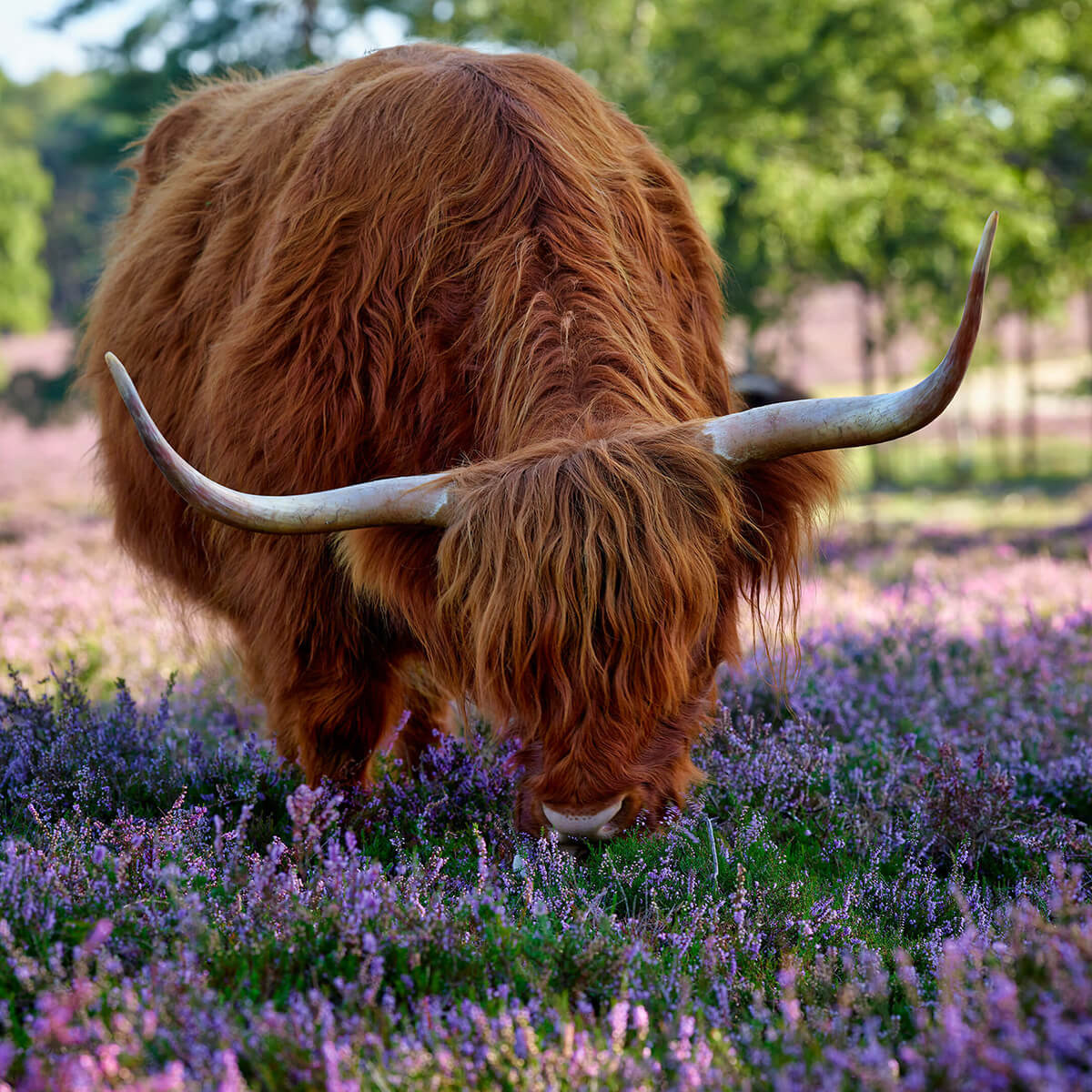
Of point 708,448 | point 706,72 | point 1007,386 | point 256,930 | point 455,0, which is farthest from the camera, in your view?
point 1007,386

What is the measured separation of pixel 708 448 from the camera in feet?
8.38

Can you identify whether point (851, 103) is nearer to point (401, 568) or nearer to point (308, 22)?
point (308, 22)

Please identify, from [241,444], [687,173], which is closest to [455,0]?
[687,173]

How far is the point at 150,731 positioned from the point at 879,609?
4014 mm

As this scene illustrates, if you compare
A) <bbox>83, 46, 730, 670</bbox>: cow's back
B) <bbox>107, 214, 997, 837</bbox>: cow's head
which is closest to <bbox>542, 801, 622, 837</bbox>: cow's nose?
<bbox>107, 214, 997, 837</bbox>: cow's head

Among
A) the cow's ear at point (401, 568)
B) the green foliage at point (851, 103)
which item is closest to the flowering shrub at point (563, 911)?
the cow's ear at point (401, 568)

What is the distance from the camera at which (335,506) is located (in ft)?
8.26

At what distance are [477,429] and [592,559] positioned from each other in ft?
2.31

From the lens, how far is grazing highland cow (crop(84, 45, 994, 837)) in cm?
239

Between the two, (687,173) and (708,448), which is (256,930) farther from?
(687,173)

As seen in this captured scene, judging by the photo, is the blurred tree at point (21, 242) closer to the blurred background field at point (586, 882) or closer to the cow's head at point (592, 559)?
the blurred background field at point (586, 882)

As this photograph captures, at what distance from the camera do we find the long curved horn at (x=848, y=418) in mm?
2127

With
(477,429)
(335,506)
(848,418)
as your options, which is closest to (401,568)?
(335,506)

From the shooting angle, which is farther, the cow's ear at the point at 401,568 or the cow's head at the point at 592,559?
the cow's ear at the point at 401,568
